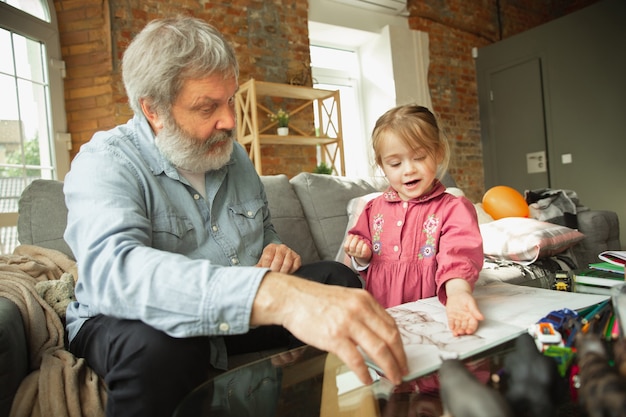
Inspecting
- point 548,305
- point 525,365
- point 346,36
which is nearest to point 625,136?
point 346,36

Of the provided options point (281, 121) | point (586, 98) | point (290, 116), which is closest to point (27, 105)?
point (281, 121)

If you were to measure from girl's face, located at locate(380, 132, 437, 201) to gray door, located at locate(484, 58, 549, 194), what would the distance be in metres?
4.06

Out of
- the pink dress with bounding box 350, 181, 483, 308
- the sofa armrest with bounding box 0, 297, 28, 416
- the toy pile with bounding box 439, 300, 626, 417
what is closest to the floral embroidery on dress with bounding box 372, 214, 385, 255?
the pink dress with bounding box 350, 181, 483, 308

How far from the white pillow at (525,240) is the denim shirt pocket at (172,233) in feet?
4.90

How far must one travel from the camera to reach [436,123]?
1.17 metres

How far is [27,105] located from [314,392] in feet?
10.8

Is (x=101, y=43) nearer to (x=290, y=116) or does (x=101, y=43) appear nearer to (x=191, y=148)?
(x=290, y=116)

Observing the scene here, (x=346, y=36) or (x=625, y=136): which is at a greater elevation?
(x=346, y=36)

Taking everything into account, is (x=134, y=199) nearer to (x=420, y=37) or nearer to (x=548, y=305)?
(x=548, y=305)

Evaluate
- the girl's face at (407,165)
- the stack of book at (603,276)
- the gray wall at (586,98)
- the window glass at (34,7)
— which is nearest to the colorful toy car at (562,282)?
the stack of book at (603,276)

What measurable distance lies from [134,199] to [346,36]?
4214 mm

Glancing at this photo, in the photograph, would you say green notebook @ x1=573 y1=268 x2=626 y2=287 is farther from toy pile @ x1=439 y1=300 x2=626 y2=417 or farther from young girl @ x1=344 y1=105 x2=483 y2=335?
toy pile @ x1=439 y1=300 x2=626 y2=417

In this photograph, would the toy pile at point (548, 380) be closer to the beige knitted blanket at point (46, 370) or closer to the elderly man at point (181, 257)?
the elderly man at point (181, 257)

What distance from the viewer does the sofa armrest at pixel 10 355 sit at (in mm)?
746
